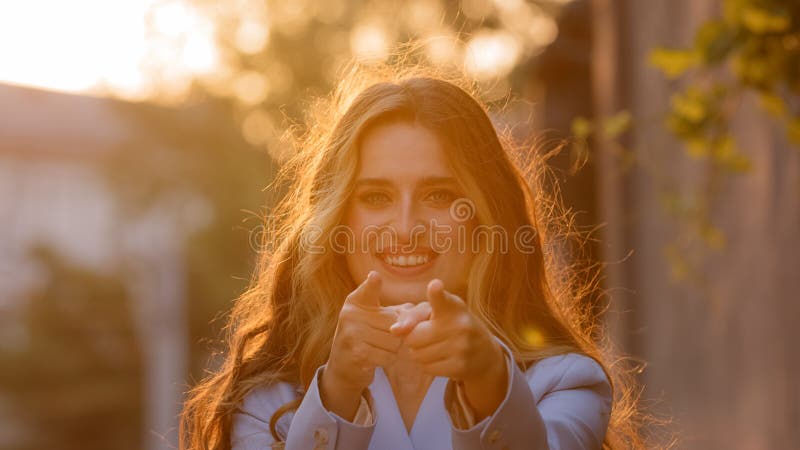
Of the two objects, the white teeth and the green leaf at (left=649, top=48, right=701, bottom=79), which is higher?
the green leaf at (left=649, top=48, right=701, bottom=79)

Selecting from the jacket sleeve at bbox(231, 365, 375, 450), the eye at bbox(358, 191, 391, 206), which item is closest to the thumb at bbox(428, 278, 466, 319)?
the jacket sleeve at bbox(231, 365, 375, 450)

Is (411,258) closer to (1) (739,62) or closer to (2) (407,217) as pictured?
(2) (407,217)

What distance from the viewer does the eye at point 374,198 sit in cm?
253

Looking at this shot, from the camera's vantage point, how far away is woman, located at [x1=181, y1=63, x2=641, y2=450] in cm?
227

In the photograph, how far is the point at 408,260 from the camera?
95.7 inches

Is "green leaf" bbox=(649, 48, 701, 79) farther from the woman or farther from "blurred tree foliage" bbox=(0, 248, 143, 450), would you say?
"blurred tree foliage" bbox=(0, 248, 143, 450)

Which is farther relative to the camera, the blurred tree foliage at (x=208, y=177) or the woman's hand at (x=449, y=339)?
the blurred tree foliage at (x=208, y=177)

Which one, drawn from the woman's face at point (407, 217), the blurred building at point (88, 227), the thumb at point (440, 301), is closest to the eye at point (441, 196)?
the woman's face at point (407, 217)

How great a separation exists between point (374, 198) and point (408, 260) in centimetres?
21

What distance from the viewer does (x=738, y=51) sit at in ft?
7.23

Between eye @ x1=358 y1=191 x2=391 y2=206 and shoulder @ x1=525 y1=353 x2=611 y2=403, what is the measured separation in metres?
0.54

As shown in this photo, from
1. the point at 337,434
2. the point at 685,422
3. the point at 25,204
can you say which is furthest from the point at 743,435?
the point at 25,204

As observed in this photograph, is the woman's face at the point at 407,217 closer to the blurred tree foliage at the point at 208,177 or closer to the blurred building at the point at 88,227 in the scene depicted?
the blurred building at the point at 88,227

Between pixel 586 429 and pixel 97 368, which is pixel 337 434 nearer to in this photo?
pixel 586 429
